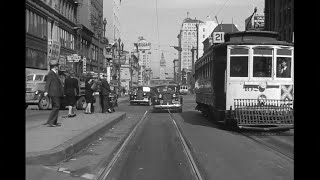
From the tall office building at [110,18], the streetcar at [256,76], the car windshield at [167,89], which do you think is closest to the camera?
the streetcar at [256,76]

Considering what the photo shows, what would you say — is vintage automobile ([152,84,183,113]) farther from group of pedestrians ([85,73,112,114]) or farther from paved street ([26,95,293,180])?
paved street ([26,95,293,180])

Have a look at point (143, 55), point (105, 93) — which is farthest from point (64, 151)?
point (143, 55)

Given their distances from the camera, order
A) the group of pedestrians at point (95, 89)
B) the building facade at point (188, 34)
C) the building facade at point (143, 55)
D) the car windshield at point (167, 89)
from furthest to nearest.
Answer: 1. the building facade at point (143, 55)
2. the building facade at point (188, 34)
3. the car windshield at point (167, 89)
4. the group of pedestrians at point (95, 89)

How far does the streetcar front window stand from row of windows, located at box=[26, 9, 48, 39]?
1021 inches

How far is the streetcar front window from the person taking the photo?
15164 mm

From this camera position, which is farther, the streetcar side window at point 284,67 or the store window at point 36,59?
the store window at point 36,59

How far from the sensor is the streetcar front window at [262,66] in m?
15.2

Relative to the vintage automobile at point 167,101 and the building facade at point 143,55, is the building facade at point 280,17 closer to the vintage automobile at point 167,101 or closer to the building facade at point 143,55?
the vintage automobile at point 167,101

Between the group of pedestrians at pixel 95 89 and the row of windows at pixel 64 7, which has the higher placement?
the row of windows at pixel 64 7

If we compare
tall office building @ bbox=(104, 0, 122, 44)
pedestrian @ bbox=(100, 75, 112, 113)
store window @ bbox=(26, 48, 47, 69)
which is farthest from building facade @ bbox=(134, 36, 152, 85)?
pedestrian @ bbox=(100, 75, 112, 113)

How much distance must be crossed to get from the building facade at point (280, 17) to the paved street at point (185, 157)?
37.4 meters

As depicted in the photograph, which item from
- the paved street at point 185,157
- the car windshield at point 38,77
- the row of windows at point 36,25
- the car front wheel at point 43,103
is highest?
the row of windows at point 36,25

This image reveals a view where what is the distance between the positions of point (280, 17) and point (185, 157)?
49040 millimetres

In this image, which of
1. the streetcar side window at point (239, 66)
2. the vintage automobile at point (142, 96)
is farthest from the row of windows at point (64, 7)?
the streetcar side window at point (239, 66)
